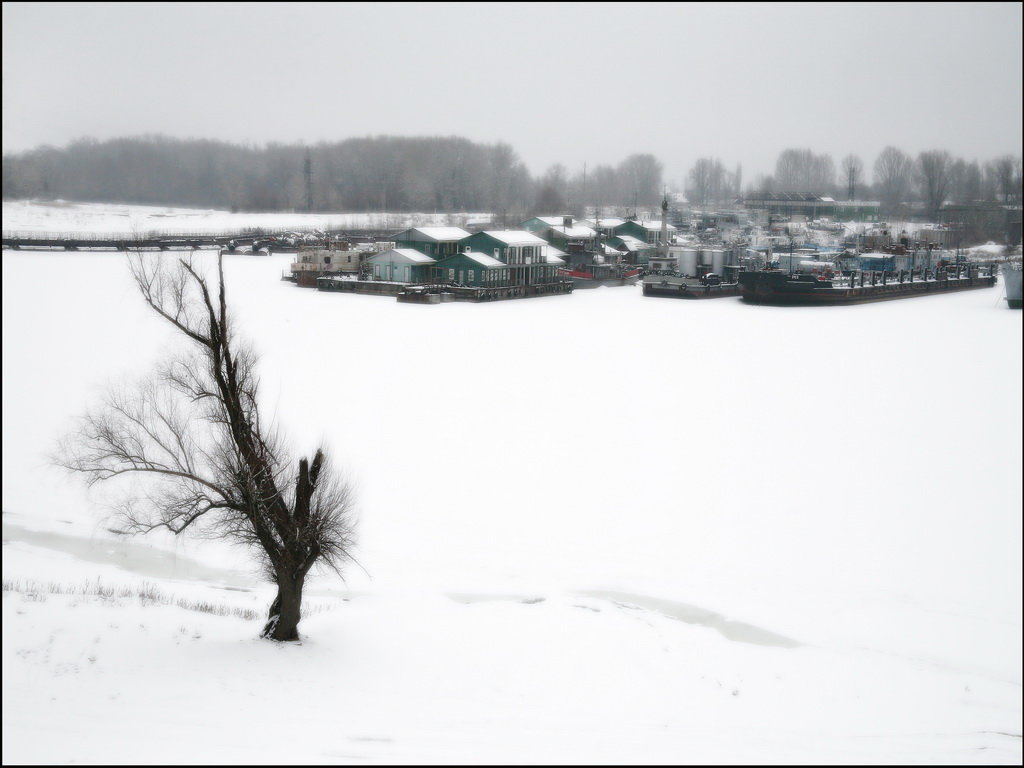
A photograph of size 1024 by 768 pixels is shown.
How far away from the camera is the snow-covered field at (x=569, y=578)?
5973 millimetres

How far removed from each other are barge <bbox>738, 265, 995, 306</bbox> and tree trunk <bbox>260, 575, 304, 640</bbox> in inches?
1233

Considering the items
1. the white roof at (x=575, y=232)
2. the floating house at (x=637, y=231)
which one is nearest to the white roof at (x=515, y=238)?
the white roof at (x=575, y=232)

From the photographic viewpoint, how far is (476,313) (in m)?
29.3

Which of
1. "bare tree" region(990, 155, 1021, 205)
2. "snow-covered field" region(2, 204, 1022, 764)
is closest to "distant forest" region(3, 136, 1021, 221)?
"bare tree" region(990, 155, 1021, 205)

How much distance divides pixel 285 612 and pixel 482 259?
2836 cm

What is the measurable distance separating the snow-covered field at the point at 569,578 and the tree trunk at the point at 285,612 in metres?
0.21

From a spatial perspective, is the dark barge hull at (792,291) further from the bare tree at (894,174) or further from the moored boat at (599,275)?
the bare tree at (894,174)

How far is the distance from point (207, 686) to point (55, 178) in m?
39.1

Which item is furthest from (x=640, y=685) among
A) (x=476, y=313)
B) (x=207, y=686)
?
(x=476, y=313)

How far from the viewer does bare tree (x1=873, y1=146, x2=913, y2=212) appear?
72750 mm

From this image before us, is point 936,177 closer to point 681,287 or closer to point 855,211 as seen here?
point 855,211

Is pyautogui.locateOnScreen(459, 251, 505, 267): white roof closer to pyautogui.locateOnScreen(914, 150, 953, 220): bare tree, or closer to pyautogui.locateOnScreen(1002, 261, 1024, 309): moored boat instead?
pyautogui.locateOnScreen(1002, 261, 1024, 309): moored boat

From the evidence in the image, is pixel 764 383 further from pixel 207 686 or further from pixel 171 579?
pixel 207 686

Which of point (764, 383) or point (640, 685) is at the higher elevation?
point (764, 383)
